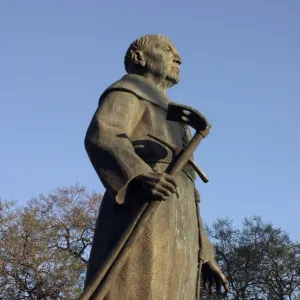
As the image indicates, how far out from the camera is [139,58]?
16.8 feet

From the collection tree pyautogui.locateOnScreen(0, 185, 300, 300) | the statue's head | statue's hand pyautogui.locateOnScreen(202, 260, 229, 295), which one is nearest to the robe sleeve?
the statue's head

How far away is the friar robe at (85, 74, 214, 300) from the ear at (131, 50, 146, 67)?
0.91 ft

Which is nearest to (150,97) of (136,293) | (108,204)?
(108,204)

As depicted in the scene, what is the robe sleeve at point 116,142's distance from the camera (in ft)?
13.2

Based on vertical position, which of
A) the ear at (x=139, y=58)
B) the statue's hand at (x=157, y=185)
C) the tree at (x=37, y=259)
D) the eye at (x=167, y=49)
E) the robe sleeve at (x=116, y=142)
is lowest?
the statue's hand at (x=157, y=185)

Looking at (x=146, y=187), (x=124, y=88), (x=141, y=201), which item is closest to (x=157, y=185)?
(x=146, y=187)

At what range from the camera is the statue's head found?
5109mm

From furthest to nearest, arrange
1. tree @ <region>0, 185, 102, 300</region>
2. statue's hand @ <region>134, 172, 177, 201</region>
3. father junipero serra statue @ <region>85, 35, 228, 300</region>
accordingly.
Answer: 1. tree @ <region>0, 185, 102, 300</region>
2. father junipero serra statue @ <region>85, 35, 228, 300</region>
3. statue's hand @ <region>134, 172, 177, 201</region>

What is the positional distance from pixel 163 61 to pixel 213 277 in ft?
6.44

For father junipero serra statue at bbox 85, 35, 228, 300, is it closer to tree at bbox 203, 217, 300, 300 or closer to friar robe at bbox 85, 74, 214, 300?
friar robe at bbox 85, 74, 214, 300

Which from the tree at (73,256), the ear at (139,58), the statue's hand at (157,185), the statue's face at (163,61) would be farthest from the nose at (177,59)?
the tree at (73,256)

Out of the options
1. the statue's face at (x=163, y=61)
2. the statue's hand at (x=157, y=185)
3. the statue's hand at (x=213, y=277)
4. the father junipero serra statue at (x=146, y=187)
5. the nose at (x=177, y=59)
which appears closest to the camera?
the statue's hand at (x=157, y=185)

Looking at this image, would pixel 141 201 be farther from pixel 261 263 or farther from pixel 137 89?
pixel 261 263

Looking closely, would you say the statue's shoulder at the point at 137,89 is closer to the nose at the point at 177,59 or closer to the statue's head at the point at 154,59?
the statue's head at the point at 154,59
